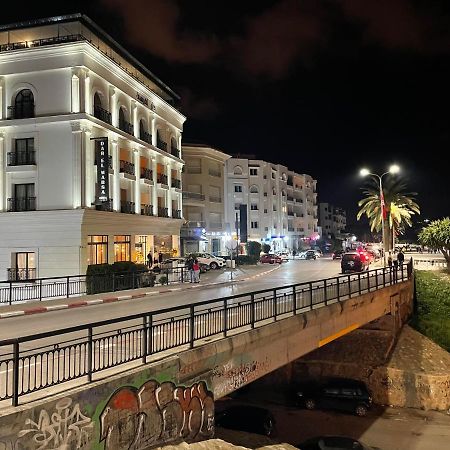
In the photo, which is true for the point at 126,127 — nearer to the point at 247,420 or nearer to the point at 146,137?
the point at 146,137

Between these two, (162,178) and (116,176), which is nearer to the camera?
(116,176)

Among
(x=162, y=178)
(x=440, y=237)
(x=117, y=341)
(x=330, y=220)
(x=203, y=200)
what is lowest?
(x=117, y=341)

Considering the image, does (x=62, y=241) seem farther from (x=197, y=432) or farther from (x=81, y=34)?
(x=197, y=432)

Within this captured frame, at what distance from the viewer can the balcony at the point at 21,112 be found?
98.6 feet

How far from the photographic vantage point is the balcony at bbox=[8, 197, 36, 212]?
97.2 ft

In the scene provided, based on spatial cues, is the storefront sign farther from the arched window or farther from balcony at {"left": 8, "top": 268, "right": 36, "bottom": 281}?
balcony at {"left": 8, "top": 268, "right": 36, "bottom": 281}

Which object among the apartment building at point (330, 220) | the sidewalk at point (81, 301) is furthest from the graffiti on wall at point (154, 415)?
the apartment building at point (330, 220)

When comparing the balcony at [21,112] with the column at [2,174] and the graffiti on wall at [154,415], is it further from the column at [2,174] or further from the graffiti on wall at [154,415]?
the graffiti on wall at [154,415]

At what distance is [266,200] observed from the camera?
3307 inches

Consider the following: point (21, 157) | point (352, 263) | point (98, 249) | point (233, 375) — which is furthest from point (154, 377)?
point (352, 263)

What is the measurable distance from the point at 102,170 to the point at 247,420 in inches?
728

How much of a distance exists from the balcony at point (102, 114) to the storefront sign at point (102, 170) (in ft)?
7.50

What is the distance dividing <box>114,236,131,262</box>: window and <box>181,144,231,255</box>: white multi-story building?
21.8 metres

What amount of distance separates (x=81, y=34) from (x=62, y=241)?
45.7 ft
